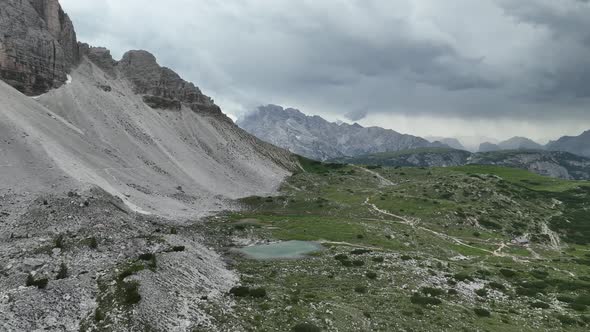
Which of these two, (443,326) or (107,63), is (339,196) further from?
(107,63)

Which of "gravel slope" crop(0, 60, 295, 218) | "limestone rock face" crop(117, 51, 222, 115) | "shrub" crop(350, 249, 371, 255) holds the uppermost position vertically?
"limestone rock face" crop(117, 51, 222, 115)

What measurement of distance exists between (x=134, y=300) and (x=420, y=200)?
99379 mm

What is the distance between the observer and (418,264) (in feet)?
180

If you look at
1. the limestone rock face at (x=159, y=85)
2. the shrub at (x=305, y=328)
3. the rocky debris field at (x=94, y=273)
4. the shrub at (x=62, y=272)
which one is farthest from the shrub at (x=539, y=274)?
the limestone rock face at (x=159, y=85)

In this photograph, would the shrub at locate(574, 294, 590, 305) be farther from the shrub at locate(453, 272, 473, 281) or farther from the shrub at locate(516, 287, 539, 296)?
the shrub at locate(453, 272, 473, 281)

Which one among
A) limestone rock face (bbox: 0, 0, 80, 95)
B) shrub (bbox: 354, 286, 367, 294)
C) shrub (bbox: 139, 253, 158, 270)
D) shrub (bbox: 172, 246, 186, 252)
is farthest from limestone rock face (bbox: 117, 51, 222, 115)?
shrub (bbox: 354, 286, 367, 294)

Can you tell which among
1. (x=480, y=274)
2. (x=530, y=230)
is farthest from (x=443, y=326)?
(x=530, y=230)

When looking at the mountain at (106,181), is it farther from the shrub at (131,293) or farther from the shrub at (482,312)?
the shrub at (482,312)

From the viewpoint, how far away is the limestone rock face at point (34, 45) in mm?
116188

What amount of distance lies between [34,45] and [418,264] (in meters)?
129

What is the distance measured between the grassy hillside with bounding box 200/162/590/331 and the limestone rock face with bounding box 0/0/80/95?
245ft

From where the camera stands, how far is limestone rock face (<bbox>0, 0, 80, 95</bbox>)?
116 metres

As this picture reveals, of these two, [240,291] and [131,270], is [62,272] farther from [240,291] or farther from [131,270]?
[240,291]

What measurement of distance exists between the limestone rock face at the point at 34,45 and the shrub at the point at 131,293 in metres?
107
